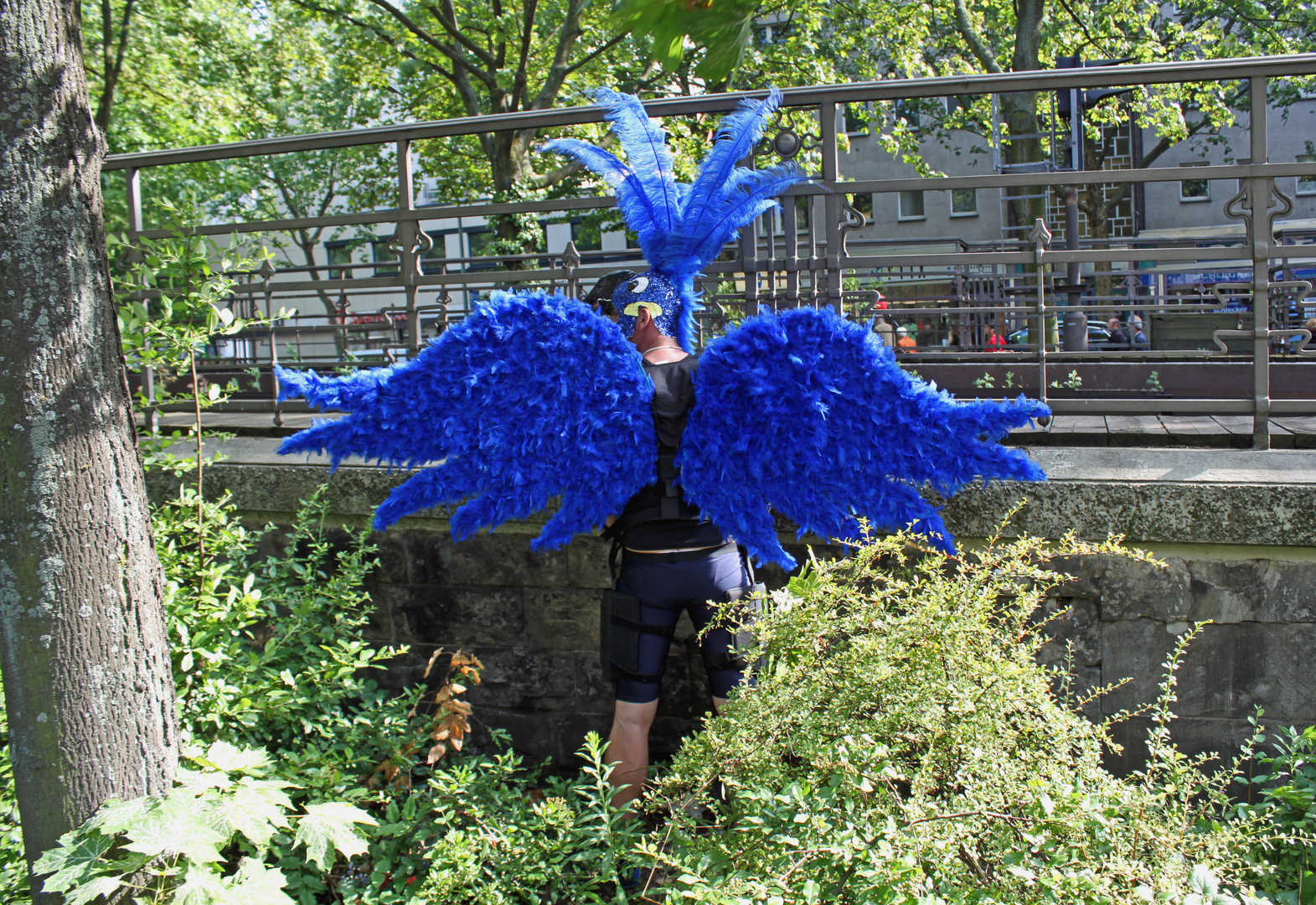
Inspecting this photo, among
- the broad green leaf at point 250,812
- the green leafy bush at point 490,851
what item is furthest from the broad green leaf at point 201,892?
the green leafy bush at point 490,851

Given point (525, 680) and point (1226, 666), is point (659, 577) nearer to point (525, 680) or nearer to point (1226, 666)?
point (525, 680)

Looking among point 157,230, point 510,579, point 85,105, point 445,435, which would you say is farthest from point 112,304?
point 157,230

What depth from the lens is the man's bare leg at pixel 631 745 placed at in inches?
117

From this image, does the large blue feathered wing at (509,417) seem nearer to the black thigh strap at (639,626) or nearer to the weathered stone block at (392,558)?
the black thigh strap at (639,626)

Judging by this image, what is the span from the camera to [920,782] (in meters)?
1.99

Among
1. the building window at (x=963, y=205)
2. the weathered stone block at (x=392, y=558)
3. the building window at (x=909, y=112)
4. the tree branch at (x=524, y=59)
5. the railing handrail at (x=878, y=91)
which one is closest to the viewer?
the railing handrail at (x=878, y=91)

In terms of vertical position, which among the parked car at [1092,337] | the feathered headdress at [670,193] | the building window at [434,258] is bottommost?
the parked car at [1092,337]

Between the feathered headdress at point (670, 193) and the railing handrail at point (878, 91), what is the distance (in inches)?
14.3

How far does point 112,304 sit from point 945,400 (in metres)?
2.23

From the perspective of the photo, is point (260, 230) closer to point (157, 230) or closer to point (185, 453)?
point (157, 230)

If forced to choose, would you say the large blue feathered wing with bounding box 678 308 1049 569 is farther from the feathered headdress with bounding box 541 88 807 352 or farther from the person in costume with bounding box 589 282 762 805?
the feathered headdress with bounding box 541 88 807 352

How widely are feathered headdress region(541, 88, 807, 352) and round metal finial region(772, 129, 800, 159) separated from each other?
0.53 metres

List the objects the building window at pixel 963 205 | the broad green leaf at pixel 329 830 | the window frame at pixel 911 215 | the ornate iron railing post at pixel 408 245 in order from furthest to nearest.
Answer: the window frame at pixel 911 215 → the building window at pixel 963 205 → the ornate iron railing post at pixel 408 245 → the broad green leaf at pixel 329 830

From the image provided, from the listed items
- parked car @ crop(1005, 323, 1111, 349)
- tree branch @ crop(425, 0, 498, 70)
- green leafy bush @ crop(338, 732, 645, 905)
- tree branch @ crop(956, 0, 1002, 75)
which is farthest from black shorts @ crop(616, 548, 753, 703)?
tree branch @ crop(956, 0, 1002, 75)
